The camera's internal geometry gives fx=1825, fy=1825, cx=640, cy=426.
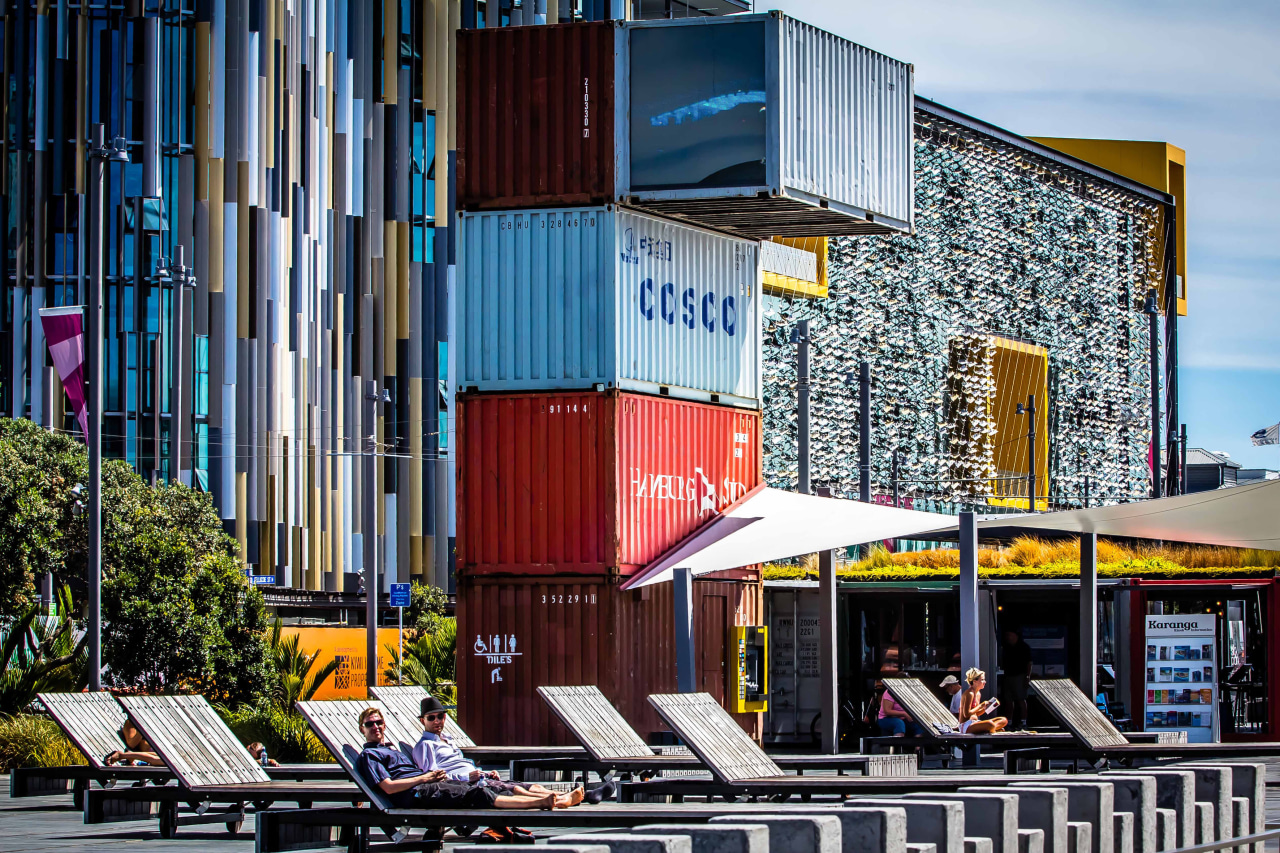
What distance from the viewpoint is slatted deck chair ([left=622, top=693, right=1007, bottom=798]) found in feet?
37.5

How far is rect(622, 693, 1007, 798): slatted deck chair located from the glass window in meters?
8.11

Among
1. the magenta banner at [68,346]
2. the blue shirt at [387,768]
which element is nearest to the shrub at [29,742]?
the magenta banner at [68,346]

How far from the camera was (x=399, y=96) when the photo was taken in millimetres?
58906

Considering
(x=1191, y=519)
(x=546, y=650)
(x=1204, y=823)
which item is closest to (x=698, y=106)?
(x=546, y=650)

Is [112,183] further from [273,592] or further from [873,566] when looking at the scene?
[873,566]

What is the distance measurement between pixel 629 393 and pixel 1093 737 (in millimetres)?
6347

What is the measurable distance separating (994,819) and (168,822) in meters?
6.58

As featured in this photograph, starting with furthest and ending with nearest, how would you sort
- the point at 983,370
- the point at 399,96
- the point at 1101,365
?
the point at 1101,365 → the point at 983,370 → the point at 399,96

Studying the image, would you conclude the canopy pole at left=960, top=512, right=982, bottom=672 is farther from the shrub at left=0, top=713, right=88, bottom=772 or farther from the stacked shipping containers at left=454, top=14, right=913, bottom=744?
the shrub at left=0, top=713, right=88, bottom=772

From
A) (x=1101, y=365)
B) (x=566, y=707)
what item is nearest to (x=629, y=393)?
(x=566, y=707)

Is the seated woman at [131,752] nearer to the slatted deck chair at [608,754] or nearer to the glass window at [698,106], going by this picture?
the slatted deck chair at [608,754]

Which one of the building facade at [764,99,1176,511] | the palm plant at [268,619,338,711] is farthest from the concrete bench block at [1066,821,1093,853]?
the building facade at [764,99,1176,511]

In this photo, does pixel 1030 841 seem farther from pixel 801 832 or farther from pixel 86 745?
pixel 86 745

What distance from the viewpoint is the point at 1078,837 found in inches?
349
